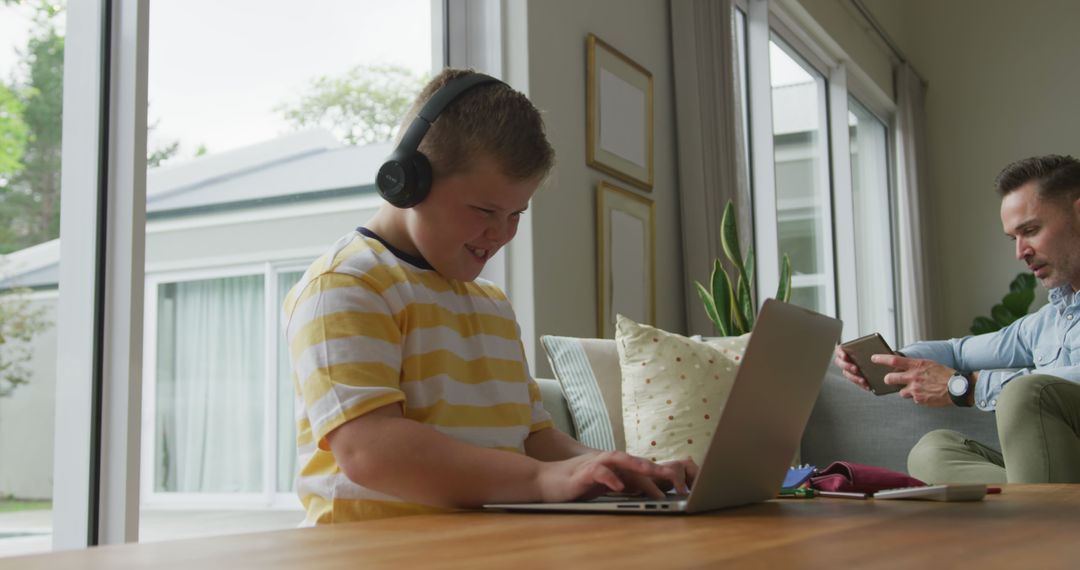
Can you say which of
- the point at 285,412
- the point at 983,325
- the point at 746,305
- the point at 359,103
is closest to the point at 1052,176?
the point at 746,305

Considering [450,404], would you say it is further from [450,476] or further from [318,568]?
[318,568]

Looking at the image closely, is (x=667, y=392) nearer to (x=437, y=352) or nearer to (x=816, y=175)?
(x=437, y=352)

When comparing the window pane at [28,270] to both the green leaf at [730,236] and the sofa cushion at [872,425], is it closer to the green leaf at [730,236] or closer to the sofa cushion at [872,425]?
the sofa cushion at [872,425]

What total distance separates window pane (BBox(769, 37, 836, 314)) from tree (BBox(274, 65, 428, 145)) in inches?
107

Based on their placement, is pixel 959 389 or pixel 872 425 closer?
pixel 959 389

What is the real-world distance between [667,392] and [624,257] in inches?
44.7

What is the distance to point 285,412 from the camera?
12.3 ft

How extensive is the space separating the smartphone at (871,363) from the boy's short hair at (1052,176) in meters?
0.62

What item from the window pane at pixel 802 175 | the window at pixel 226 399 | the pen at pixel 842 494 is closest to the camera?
the pen at pixel 842 494

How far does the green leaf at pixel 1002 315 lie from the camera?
6917 millimetres

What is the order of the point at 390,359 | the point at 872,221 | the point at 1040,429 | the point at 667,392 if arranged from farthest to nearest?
the point at 872,221 < the point at 667,392 < the point at 1040,429 < the point at 390,359

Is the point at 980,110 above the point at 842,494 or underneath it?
above

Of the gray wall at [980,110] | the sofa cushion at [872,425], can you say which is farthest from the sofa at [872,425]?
the gray wall at [980,110]

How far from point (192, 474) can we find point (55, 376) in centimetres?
176
